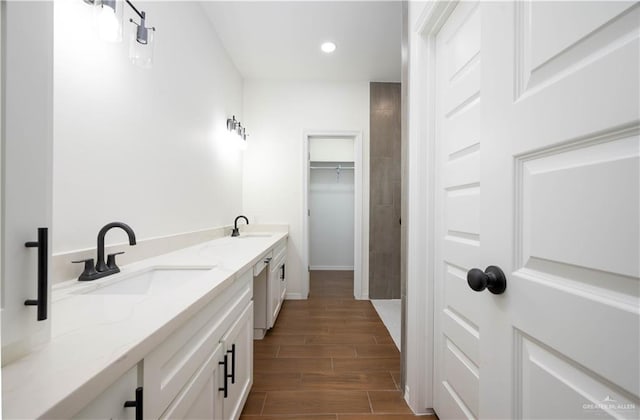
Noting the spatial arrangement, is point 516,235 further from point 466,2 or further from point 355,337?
point 355,337

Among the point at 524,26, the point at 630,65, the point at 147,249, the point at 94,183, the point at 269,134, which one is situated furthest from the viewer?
the point at 269,134

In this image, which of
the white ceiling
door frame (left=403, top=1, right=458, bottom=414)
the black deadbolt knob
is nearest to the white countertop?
the black deadbolt knob

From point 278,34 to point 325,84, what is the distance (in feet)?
3.18

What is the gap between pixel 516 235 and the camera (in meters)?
0.64

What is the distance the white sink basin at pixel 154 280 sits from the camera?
1069mm

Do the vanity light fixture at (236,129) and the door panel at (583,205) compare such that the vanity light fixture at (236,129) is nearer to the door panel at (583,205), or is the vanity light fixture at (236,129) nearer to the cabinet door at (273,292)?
the cabinet door at (273,292)

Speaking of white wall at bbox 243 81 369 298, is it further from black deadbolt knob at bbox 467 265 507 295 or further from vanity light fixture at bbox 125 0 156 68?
black deadbolt knob at bbox 467 265 507 295

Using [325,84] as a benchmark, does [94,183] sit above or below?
below

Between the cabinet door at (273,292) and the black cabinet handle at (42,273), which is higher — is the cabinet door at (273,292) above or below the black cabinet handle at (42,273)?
below

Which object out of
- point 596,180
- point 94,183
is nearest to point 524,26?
point 596,180

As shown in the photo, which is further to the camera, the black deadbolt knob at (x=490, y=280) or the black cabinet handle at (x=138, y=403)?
the black deadbolt knob at (x=490, y=280)

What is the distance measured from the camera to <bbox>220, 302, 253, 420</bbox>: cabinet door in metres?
1.12

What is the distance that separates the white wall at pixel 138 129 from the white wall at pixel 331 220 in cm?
268

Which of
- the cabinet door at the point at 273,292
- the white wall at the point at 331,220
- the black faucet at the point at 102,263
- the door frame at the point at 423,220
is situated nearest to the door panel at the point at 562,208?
the door frame at the point at 423,220
